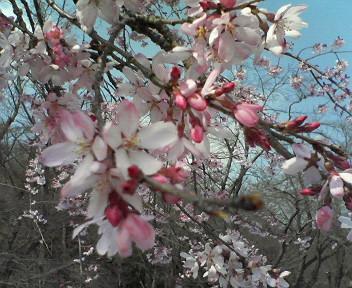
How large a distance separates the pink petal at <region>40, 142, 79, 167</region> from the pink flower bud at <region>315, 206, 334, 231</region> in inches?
22.2

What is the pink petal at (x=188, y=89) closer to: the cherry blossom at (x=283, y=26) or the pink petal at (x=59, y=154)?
the pink petal at (x=59, y=154)

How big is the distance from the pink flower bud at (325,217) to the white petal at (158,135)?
43 cm

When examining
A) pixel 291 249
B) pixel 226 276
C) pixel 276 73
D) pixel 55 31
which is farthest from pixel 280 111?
pixel 55 31

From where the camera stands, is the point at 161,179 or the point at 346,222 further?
the point at 346,222

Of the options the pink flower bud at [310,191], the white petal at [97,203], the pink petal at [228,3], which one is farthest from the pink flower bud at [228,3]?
the white petal at [97,203]

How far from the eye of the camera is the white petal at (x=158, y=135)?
85 centimetres

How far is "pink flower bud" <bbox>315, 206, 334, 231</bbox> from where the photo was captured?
109cm

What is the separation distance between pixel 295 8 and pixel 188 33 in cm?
34

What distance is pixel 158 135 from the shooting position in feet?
2.81

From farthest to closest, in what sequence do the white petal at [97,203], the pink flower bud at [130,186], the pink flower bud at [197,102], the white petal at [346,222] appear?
the white petal at [346,222] → the pink flower bud at [197,102] → the white petal at [97,203] → the pink flower bud at [130,186]

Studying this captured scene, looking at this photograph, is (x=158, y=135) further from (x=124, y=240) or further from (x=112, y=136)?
(x=124, y=240)

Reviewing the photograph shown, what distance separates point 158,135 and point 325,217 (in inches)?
18.2

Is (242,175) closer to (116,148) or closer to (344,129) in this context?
(344,129)

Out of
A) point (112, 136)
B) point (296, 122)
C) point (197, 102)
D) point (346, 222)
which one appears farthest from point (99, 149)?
point (346, 222)
